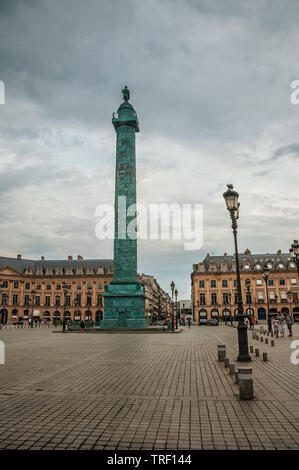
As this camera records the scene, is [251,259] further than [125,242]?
Yes

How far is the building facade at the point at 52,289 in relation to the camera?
81.1 metres

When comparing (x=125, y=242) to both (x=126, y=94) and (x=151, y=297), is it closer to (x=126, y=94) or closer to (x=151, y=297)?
(x=126, y=94)

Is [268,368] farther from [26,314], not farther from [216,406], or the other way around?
[26,314]

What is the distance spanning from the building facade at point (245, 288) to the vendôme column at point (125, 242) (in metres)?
42.5

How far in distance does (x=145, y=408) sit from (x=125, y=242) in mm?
32812

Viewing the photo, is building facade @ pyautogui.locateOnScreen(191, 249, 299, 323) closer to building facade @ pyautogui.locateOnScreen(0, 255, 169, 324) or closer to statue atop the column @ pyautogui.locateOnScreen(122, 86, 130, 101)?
building facade @ pyautogui.locateOnScreen(0, 255, 169, 324)

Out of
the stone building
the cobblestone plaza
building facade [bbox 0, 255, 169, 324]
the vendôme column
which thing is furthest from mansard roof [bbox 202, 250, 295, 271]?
the cobblestone plaza

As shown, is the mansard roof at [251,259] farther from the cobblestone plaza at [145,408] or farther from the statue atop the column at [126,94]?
the cobblestone plaza at [145,408]

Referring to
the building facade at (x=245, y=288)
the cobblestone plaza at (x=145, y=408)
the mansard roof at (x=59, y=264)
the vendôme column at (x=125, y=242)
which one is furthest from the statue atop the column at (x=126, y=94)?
the mansard roof at (x=59, y=264)

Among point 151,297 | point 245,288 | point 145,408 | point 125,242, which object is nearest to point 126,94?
point 125,242

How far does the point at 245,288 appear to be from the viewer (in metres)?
77.5
